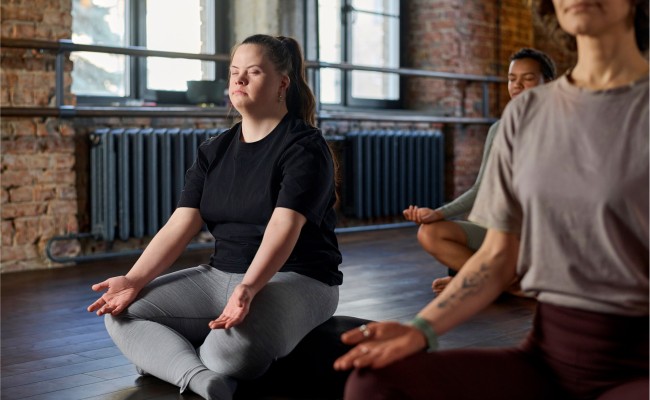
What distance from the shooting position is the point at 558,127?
1258 millimetres

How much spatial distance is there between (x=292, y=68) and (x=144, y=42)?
10.4ft

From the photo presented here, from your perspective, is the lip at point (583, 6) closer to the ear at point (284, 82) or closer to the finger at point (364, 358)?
the finger at point (364, 358)

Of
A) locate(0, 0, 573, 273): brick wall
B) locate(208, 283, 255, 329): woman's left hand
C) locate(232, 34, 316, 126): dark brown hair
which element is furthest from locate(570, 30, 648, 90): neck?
locate(0, 0, 573, 273): brick wall

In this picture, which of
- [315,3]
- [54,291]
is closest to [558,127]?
[54,291]

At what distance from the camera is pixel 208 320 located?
8.44 ft

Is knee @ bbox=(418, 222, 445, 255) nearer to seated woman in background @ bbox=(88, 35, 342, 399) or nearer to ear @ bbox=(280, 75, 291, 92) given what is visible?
seated woman in background @ bbox=(88, 35, 342, 399)

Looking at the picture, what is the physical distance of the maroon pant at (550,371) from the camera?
1.20 metres

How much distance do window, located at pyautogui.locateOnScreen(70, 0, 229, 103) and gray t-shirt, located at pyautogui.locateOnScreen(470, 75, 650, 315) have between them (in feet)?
14.2

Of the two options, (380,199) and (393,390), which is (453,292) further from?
(380,199)

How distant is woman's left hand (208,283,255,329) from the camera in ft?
7.42

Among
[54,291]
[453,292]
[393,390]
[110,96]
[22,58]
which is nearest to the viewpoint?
[393,390]

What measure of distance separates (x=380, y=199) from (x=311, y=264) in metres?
4.24

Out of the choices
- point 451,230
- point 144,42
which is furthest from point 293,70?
point 144,42

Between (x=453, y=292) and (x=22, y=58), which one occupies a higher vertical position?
(x=22, y=58)
